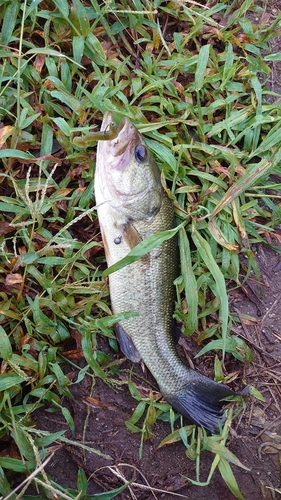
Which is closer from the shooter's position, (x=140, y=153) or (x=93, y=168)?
(x=140, y=153)

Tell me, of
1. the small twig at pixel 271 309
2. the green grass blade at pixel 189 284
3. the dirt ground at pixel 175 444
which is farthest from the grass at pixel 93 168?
the small twig at pixel 271 309

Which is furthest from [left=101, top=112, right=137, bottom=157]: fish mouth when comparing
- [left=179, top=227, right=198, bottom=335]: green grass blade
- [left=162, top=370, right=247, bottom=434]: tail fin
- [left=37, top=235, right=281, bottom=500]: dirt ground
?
[left=162, top=370, right=247, bottom=434]: tail fin

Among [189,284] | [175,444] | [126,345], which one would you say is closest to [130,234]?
[189,284]

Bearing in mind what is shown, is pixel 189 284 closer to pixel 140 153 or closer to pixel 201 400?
pixel 201 400

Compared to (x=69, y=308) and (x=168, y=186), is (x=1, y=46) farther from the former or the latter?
(x=69, y=308)

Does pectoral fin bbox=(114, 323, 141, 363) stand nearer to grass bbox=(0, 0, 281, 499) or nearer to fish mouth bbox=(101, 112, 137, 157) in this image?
grass bbox=(0, 0, 281, 499)

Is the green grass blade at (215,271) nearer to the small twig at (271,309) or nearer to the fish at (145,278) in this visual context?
the fish at (145,278)

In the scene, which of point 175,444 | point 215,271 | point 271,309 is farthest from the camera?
point 271,309

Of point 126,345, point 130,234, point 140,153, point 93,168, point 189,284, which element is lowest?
point 126,345
